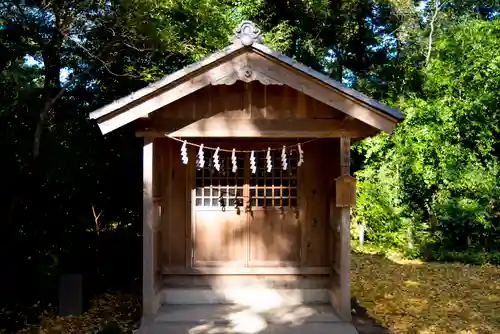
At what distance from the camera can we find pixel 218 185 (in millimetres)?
6848

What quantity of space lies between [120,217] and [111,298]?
6.48 ft

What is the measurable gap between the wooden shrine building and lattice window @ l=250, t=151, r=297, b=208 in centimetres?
2

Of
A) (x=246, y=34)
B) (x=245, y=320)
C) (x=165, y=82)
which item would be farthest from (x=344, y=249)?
(x=165, y=82)

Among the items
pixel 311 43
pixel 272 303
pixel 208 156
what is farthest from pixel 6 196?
pixel 311 43

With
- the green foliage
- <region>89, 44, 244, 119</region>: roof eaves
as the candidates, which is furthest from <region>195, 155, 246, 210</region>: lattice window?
the green foliage

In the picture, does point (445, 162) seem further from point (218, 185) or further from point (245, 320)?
point (245, 320)

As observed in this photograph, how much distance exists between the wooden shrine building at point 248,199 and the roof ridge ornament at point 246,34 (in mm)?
702

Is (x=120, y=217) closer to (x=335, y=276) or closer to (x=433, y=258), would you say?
(x=335, y=276)

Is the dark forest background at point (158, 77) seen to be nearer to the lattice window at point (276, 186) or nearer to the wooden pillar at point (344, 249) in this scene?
the lattice window at point (276, 186)

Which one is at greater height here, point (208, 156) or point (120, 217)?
point (208, 156)

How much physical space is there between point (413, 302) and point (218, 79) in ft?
16.8

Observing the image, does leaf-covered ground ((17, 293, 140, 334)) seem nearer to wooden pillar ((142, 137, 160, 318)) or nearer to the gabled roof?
wooden pillar ((142, 137, 160, 318))

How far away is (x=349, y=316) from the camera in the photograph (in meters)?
5.66

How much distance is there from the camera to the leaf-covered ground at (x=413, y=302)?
623cm
